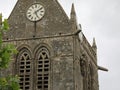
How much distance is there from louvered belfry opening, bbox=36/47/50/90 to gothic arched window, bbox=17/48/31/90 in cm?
78

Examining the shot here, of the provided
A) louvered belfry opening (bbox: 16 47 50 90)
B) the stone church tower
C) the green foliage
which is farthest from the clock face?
the green foliage

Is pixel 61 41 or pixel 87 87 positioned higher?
pixel 61 41

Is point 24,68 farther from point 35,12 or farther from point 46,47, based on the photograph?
point 35,12

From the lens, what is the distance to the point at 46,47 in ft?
129

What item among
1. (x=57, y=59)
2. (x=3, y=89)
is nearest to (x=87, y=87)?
(x=57, y=59)

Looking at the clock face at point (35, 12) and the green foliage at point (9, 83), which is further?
the clock face at point (35, 12)

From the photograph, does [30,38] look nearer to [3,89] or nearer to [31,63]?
[31,63]

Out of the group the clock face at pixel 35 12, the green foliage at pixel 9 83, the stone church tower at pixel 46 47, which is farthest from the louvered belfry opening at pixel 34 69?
the green foliage at pixel 9 83

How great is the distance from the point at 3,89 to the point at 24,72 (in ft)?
68.2

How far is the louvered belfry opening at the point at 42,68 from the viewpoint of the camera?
125 feet

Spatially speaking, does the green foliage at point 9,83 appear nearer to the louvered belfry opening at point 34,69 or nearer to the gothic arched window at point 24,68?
the louvered belfry opening at point 34,69

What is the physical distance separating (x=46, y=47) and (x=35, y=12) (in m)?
3.03

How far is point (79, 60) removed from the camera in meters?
39.2

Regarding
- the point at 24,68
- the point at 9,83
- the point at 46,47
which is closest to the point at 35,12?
the point at 46,47
